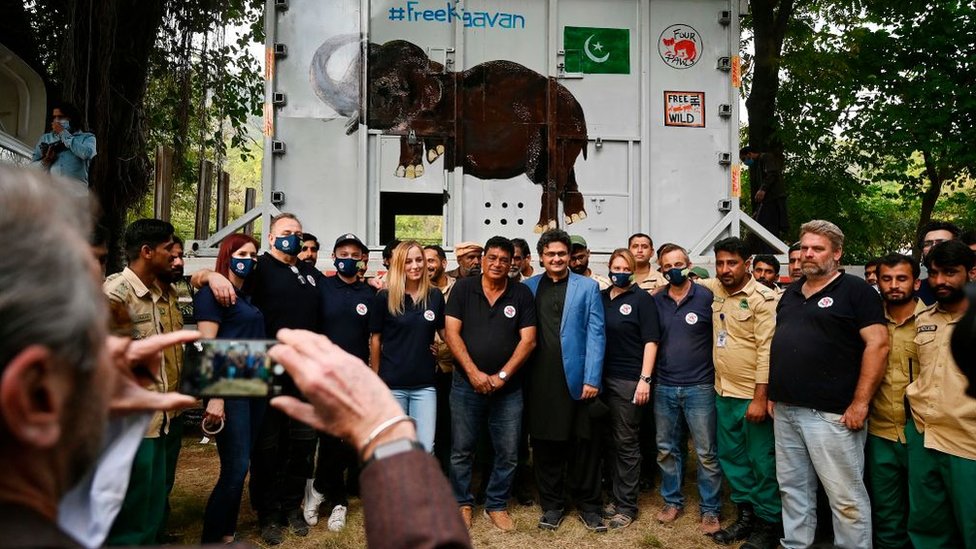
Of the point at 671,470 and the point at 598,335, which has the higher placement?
the point at 598,335

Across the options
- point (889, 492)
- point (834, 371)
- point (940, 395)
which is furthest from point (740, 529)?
point (940, 395)

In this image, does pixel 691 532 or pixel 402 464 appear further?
pixel 691 532

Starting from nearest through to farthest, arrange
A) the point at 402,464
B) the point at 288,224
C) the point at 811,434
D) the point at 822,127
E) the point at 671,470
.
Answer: the point at 402,464, the point at 811,434, the point at 288,224, the point at 671,470, the point at 822,127

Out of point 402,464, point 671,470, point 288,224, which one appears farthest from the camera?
point 671,470

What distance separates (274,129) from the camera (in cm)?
588

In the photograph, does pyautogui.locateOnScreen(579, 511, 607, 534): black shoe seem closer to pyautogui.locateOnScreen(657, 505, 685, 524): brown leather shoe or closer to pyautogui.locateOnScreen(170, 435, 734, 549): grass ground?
pyautogui.locateOnScreen(170, 435, 734, 549): grass ground

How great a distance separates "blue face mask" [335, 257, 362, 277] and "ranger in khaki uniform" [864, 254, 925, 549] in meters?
3.55

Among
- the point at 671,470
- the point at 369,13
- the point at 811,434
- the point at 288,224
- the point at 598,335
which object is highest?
the point at 369,13

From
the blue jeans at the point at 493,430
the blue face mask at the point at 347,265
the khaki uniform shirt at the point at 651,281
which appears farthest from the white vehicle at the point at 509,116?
the blue jeans at the point at 493,430

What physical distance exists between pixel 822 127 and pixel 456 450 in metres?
10.3

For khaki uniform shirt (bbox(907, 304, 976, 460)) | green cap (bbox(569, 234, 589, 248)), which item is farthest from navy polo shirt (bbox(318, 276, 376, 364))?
khaki uniform shirt (bbox(907, 304, 976, 460))

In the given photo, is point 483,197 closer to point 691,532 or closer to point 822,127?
point 691,532

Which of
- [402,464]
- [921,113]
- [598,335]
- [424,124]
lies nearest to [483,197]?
[424,124]

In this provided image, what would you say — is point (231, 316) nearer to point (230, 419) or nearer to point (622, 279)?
point (230, 419)
